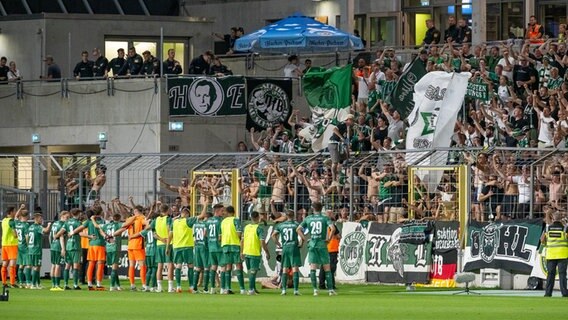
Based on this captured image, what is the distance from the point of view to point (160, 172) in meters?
43.2

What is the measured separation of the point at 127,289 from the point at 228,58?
1482 centimetres

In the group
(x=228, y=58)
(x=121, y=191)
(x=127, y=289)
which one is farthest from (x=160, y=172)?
(x=228, y=58)

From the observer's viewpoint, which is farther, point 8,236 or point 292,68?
point 292,68

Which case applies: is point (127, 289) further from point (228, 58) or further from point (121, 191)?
point (228, 58)

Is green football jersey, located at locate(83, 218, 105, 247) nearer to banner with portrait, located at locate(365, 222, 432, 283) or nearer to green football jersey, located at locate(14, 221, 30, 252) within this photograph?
green football jersey, located at locate(14, 221, 30, 252)

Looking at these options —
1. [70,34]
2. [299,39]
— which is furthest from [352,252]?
[70,34]

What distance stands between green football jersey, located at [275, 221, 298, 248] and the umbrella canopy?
12254 mm

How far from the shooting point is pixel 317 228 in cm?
3419

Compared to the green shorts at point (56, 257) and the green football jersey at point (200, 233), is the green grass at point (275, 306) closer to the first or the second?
the green football jersey at point (200, 233)

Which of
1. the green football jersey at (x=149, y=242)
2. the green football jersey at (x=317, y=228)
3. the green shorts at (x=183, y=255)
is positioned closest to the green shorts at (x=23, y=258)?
the green football jersey at (x=149, y=242)

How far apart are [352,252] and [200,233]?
4.50 meters

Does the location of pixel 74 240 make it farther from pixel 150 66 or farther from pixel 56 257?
pixel 150 66

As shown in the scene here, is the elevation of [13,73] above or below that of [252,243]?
above

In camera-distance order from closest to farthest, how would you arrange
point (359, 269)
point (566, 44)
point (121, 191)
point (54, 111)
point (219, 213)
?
point (219, 213) < point (359, 269) < point (566, 44) < point (121, 191) < point (54, 111)
